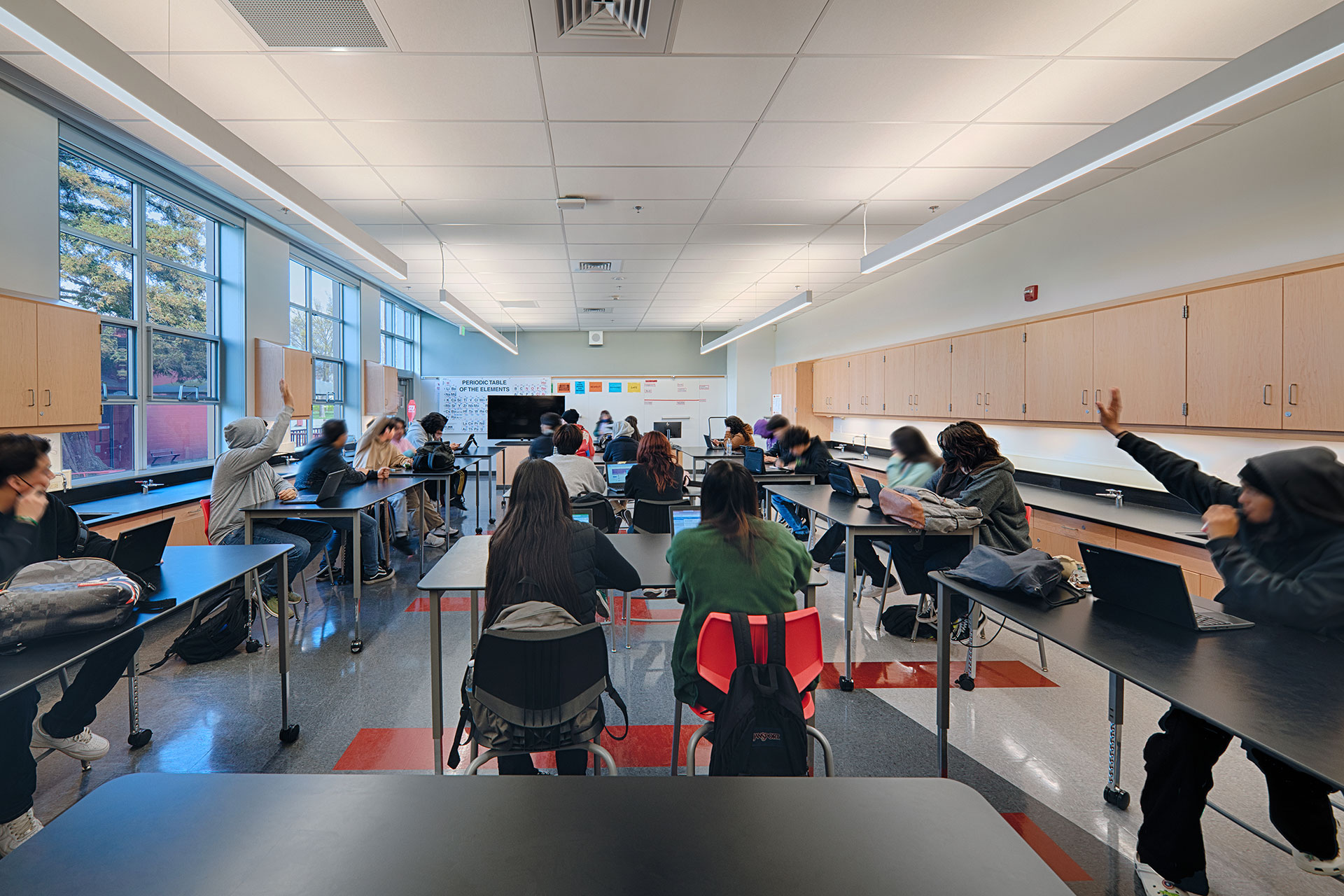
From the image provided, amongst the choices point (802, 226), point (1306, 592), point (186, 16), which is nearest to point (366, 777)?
point (1306, 592)

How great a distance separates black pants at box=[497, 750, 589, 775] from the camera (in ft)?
5.94

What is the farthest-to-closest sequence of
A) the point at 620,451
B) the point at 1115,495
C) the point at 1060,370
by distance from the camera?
the point at 620,451, the point at 1060,370, the point at 1115,495

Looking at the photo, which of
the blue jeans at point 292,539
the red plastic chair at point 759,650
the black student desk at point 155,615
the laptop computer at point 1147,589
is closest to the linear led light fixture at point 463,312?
the blue jeans at point 292,539

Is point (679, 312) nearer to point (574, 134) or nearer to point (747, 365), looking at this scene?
point (747, 365)

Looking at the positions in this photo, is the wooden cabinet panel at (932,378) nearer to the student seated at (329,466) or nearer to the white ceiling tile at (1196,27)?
the white ceiling tile at (1196,27)

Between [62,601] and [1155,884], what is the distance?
308 cm

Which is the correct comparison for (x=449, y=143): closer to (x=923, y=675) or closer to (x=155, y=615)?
(x=155, y=615)

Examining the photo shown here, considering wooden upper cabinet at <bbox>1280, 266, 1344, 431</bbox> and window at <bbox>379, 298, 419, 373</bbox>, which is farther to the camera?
window at <bbox>379, 298, 419, 373</bbox>

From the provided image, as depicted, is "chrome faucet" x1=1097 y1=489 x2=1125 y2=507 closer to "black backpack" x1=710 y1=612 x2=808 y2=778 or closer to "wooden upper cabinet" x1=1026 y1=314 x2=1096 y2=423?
"wooden upper cabinet" x1=1026 y1=314 x2=1096 y2=423

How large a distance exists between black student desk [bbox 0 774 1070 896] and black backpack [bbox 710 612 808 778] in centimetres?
66

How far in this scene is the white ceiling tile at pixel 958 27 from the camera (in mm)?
2410

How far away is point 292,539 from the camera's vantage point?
12.6ft

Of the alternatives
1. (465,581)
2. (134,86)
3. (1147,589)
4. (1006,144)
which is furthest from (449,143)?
(1147,589)

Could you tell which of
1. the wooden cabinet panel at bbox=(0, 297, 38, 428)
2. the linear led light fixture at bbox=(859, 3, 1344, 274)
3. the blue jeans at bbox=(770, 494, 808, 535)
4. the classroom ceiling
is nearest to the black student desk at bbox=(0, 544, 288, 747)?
the wooden cabinet panel at bbox=(0, 297, 38, 428)
